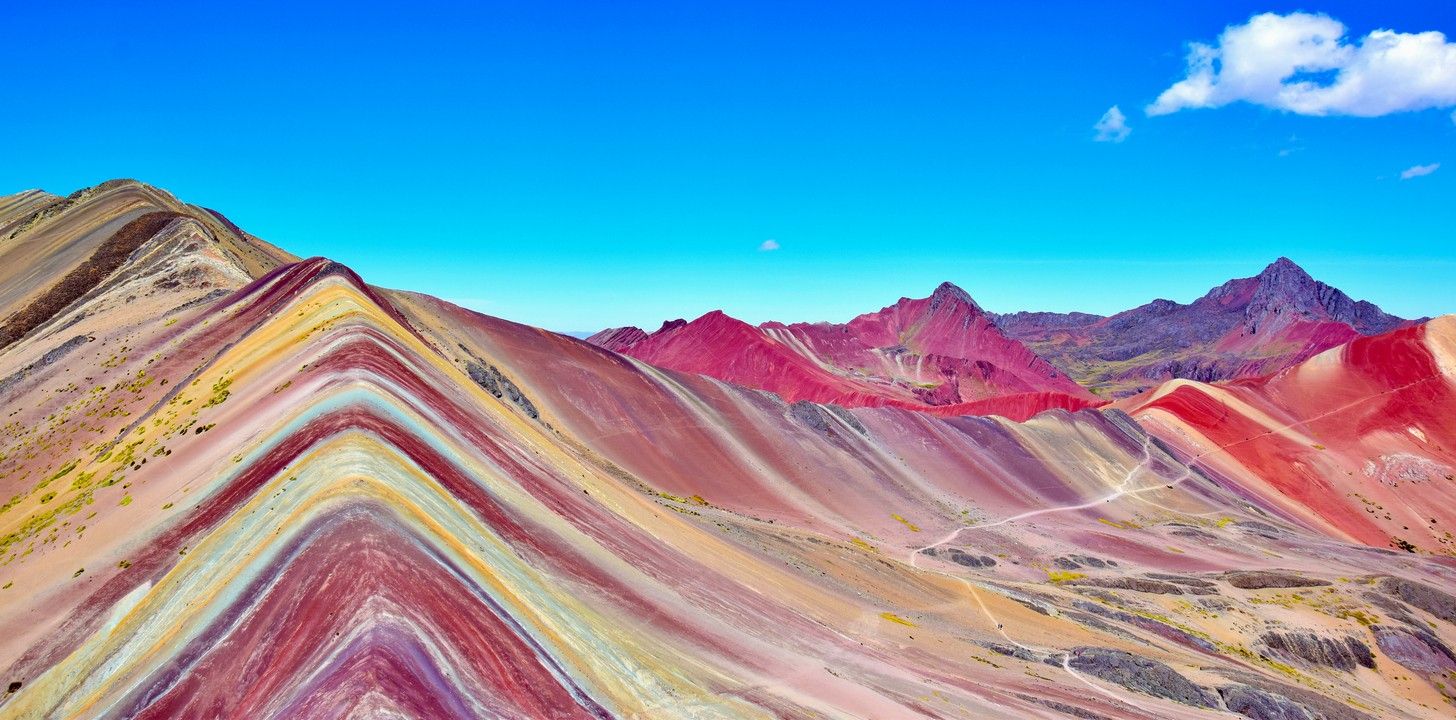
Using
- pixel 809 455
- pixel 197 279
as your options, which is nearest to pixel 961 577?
pixel 809 455

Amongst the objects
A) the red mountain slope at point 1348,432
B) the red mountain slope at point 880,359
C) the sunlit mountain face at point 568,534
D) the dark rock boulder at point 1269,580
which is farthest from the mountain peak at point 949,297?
the dark rock boulder at point 1269,580

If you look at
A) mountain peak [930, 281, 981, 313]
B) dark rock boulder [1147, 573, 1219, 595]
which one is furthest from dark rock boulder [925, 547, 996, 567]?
mountain peak [930, 281, 981, 313]

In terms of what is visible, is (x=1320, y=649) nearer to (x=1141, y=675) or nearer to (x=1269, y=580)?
(x=1269, y=580)

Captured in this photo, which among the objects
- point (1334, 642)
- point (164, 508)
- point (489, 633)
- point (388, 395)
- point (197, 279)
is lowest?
point (1334, 642)

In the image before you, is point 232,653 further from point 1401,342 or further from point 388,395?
point 1401,342

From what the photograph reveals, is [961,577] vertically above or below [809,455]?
below

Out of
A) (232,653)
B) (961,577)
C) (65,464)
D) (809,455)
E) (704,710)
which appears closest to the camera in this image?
(232,653)

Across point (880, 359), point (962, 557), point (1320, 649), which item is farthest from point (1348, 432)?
point (880, 359)

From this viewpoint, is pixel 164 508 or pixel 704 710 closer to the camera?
pixel 704 710
